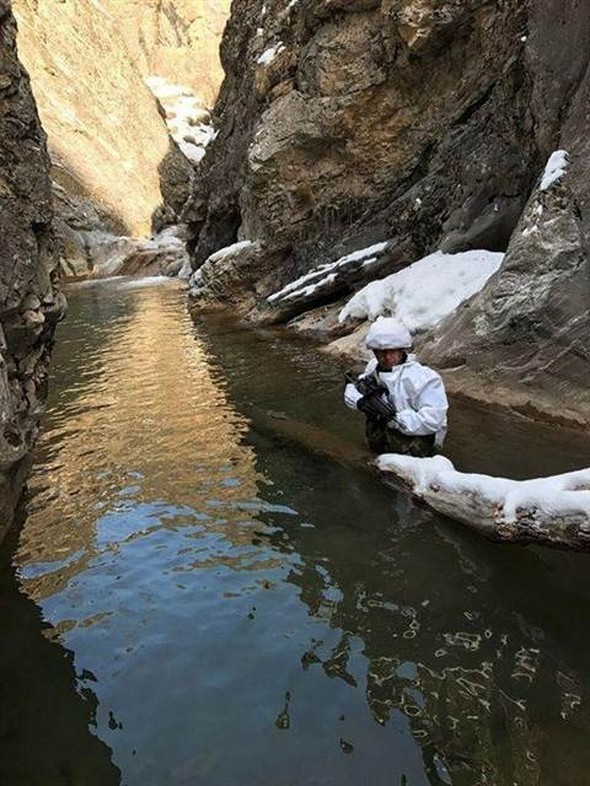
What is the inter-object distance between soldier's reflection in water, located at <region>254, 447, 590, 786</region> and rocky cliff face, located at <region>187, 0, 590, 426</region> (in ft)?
13.4

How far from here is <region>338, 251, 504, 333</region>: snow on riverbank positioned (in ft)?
40.9

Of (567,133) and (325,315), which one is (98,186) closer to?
(325,315)

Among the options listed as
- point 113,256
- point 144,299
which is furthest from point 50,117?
point 144,299

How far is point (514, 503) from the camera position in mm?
4566

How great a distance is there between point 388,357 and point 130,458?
3.59m

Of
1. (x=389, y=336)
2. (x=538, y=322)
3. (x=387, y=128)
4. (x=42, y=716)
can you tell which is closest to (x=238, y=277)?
(x=387, y=128)

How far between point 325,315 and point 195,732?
14.4 meters

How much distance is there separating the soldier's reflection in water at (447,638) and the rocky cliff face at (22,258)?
264cm

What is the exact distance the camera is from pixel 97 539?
19.7ft

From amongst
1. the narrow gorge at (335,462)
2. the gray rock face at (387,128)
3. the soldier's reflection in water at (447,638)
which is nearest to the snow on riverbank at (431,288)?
the narrow gorge at (335,462)

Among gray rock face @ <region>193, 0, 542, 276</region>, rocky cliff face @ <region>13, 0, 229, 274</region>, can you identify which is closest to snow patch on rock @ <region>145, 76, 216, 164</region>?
rocky cliff face @ <region>13, 0, 229, 274</region>

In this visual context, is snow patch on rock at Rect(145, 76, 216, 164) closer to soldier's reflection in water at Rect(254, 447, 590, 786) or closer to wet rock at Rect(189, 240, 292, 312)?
wet rock at Rect(189, 240, 292, 312)

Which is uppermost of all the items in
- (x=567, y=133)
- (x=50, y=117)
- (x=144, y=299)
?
(x=50, y=117)

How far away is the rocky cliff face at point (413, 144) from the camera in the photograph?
9547 millimetres
